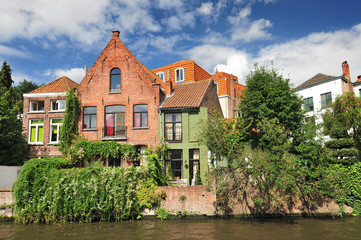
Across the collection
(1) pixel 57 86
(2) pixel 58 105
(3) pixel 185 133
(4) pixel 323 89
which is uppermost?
(4) pixel 323 89

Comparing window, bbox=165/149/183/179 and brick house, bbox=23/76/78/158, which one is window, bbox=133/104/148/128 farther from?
brick house, bbox=23/76/78/158

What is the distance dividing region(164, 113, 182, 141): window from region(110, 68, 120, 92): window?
504 cm

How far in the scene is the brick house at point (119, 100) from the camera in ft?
71.1

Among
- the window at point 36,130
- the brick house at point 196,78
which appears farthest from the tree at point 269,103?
the window at point 36,130

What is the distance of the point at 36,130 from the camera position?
23.5 meters

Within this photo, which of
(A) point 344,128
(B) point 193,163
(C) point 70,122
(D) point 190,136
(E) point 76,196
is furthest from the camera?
(C) point 70,122

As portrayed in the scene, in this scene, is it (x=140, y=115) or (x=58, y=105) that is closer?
(x=140, y=115)

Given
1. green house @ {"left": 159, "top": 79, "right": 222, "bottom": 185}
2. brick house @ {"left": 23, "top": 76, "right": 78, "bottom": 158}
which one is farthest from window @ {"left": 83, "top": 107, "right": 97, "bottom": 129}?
green house @ {"left": 159, "top": 79, "right": 222, "bottom": 185}

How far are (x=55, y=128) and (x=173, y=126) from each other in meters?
10.6

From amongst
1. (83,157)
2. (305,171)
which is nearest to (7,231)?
(83,157)

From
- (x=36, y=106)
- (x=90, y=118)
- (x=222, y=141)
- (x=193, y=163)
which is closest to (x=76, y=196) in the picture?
(x=90, y=118)

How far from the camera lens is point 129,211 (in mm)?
15992

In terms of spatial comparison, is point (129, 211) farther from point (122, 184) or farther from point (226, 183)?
point (226, 183)

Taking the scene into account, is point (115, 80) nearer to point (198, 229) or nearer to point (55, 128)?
point (55, 128)
